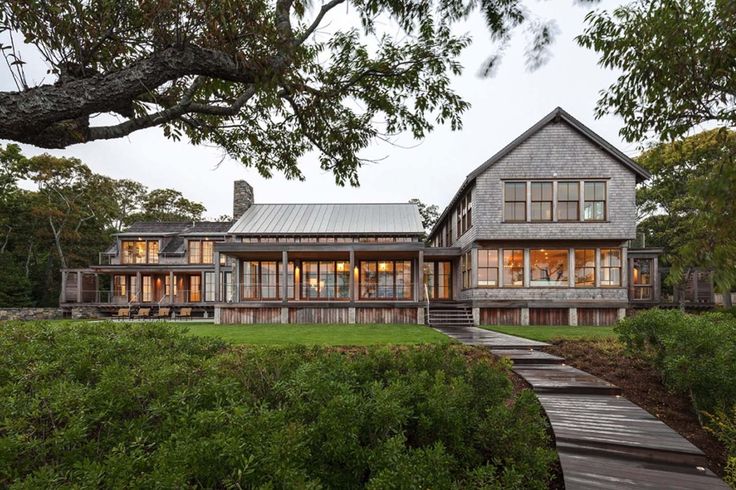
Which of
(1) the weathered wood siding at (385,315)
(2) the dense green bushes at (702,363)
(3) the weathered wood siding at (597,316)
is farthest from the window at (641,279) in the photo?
(2) the dense green bushes at (702,363)

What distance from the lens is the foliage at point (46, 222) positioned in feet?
96.3

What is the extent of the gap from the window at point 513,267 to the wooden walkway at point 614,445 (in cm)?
1266

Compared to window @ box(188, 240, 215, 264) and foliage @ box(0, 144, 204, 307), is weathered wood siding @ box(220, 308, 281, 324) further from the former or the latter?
foliage @ box(0, 144, 204, 307)

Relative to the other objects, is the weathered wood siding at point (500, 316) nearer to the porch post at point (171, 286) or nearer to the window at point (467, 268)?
the window at point (467, 268)

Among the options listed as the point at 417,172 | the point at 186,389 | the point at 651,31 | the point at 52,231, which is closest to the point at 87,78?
the point at 186,389

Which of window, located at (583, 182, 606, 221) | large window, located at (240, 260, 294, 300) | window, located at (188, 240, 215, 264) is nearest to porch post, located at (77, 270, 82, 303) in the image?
window, located at (188, 240, 215, 264)

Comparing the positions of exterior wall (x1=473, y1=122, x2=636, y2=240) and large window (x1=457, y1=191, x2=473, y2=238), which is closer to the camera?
exterior wall (x1=473, y1=122, x2=636, y2=240)

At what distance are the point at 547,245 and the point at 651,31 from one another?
46.3 feet

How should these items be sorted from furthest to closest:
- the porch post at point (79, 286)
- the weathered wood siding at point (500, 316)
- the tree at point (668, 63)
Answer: the porch post at point (79, 286), the weathered wood siding at point (500, 316), the tree at point (668, 63)

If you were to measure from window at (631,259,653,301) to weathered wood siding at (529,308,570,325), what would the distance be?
779 centimetres

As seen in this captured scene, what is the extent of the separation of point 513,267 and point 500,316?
2487mm

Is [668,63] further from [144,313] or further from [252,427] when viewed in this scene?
[144,313]

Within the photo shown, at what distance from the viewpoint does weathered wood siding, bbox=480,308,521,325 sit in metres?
17.5

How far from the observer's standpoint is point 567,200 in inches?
695
